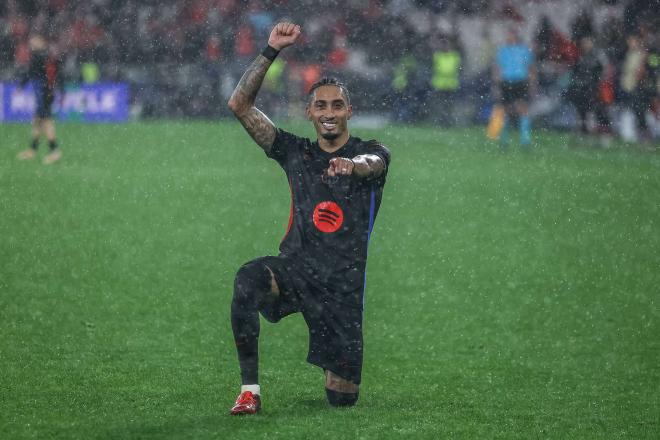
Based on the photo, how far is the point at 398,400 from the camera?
5934mm

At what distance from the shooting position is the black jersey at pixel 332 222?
227 inches

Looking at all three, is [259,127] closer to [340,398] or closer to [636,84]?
[340,398]

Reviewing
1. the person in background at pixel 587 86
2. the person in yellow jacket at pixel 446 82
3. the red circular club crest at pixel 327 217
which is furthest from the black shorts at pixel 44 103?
the red circular club crest at pixel 327 217

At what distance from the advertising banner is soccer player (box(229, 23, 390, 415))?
1678 cm

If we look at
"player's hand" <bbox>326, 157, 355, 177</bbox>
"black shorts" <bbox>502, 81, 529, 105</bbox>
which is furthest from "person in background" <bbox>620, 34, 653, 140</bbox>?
"player's hand" <bbox>326, 157, 355, 177</bbox>

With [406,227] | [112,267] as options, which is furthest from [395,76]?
[112,267]

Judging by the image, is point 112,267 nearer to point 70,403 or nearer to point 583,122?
point 70,403

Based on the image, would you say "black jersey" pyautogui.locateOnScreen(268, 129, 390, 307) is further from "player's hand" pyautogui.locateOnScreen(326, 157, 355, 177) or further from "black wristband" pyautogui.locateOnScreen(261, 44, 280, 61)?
"player's hand" pyautogui.locateOnScreen(326, 157, 355, 177)

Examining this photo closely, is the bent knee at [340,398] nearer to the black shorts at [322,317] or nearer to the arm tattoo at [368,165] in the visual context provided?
the black shorts at [322,317]

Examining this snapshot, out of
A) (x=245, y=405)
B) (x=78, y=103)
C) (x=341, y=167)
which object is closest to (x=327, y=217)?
(x=341, y=167)

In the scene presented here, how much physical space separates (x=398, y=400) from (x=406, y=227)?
5893 mm

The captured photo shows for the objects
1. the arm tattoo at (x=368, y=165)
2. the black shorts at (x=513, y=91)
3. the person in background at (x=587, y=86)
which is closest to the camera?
the arm tattoo at (x=368, y=165)

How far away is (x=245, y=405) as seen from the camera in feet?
17.9

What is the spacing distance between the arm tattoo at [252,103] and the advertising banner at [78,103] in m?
16.7
